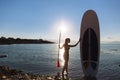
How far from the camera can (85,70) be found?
15609 millimetres

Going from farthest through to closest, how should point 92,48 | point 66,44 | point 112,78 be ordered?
point 112,78 → point 92,48 → point 66,44

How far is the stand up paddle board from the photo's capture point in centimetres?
1530

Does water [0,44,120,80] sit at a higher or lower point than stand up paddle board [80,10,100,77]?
lower

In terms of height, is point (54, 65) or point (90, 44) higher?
point (90, 44)

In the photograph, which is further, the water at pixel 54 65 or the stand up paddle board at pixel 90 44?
the water at pixel 54 65

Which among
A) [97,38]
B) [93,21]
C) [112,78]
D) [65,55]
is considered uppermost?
[93,21]

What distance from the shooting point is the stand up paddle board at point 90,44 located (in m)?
15.3

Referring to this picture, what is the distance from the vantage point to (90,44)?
15.3m

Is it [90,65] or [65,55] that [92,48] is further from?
[65,55]

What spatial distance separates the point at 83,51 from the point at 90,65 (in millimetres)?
1028

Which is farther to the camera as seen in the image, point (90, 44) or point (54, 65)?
point (54, 65)

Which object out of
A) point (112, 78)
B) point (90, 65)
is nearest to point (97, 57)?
point (90, 65)

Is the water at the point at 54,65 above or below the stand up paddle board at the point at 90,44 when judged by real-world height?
below

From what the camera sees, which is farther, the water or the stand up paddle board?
the water
